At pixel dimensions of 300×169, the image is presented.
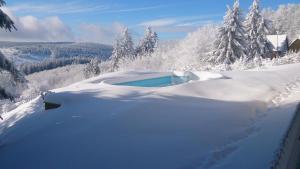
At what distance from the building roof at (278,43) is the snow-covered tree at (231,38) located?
8.29 metres

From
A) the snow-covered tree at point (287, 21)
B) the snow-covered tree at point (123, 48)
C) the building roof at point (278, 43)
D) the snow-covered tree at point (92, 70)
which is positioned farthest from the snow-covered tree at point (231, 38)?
the snow-covered tree at point (92, 70)

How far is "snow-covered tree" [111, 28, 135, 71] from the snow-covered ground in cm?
4960

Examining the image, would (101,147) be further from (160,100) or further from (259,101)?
(259,101)

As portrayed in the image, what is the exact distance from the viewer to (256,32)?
41000 mm

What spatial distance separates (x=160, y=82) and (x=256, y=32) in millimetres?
22014

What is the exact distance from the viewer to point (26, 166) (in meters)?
6.81

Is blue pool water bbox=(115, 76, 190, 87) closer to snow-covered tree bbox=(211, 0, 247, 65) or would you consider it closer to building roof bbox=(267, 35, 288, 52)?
snow-covered tree bbox=(211, 0, 247, 65)

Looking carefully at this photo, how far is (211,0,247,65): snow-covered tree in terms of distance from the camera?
120ft

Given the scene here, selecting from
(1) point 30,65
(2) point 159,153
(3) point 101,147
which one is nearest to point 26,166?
(3) point 101,147

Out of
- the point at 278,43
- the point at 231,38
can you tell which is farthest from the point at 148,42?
the point at 231,38

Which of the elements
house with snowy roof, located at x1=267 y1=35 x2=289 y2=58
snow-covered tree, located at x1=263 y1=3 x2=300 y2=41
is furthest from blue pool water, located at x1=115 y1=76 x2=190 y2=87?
snow-covered tree, located at x1=263 y1=3 x2=300 y2=41

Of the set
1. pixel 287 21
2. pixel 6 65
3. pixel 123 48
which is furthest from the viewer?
pixel 287 21

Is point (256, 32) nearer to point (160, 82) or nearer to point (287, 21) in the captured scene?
point (160, 82)

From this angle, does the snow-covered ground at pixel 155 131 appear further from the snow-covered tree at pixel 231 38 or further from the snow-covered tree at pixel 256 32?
the snow-covered tree at pixel 256 32
